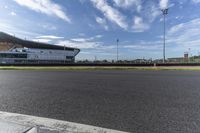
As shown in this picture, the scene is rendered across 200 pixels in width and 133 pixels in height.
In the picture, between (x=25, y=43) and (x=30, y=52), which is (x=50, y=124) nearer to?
(x=30, y=52)

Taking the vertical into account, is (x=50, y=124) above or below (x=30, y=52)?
below

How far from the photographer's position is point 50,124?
394 centimetres

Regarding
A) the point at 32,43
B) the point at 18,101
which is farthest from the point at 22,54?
the point at 18,101

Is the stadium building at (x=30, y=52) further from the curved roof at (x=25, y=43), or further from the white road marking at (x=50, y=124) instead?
the white road marking at (x=50, y=124)

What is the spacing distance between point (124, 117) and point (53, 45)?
103 metres

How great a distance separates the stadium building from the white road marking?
7912cm

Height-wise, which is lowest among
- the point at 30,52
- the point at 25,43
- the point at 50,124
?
the point at 50,124

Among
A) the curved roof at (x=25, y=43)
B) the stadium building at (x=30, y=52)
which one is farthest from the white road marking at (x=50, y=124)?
the curved roof at (x=25, y=43)

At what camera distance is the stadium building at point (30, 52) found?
259 feet

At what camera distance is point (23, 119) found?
4.23 meters

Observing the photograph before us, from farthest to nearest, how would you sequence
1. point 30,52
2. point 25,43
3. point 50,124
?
point 25,43, point 30,52, point 50,124

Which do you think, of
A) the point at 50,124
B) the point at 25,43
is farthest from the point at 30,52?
the point at 50,124

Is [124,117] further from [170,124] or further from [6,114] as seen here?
[6,114]

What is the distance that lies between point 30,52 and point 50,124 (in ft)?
281
